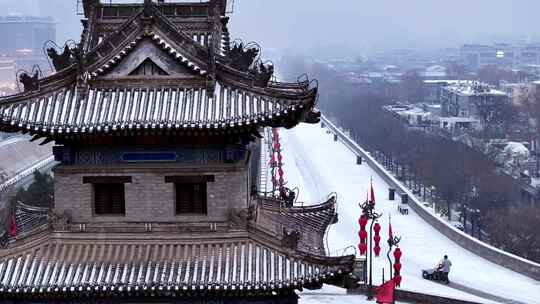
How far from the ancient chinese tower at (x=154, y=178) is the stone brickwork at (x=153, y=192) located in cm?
2

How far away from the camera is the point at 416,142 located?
72.7 m

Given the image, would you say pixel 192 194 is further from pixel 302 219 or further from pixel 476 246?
pixel 476 246

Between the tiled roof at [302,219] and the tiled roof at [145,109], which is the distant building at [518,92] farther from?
the tiled roof at [145,109]

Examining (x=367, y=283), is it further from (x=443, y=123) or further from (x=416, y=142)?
(x=443, y=123)

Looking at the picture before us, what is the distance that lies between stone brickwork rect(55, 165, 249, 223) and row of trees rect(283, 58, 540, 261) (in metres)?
32.5

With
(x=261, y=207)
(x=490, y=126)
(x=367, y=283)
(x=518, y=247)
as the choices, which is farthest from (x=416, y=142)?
(x=261, y=207)

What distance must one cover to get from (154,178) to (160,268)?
5.33 feet

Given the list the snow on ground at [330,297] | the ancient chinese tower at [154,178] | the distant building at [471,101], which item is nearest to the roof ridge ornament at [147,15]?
the ancient chinese tower at [154,178]

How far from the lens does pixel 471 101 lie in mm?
92250

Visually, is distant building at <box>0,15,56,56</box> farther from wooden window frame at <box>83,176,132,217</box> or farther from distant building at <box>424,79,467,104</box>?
wooden window frame at <box>83,176,132,217</box>

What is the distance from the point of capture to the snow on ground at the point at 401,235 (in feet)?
101

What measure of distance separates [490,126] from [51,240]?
74098 mm

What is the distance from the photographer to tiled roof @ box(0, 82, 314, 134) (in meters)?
12.5

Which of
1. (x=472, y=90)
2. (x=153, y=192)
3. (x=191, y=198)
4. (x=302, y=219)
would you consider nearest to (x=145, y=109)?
(x=153, y=192)
